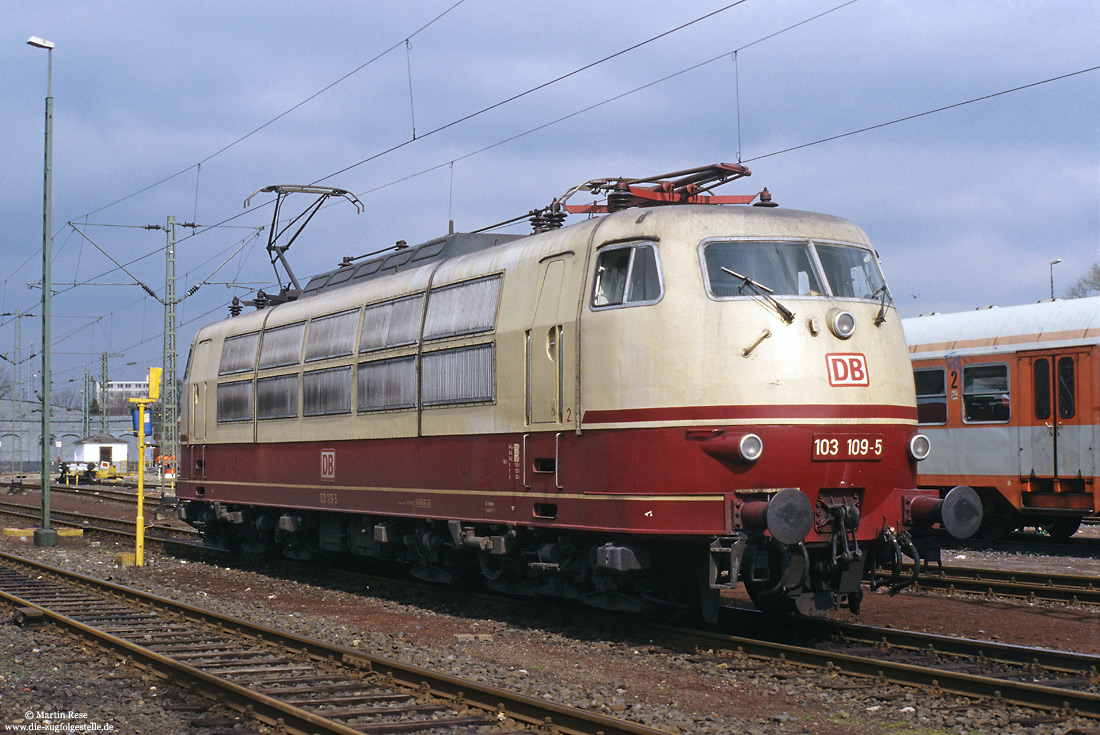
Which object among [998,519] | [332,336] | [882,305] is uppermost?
[332,336]

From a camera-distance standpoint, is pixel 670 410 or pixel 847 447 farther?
pixel 847 447

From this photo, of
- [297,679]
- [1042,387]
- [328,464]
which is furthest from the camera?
[1042,387]

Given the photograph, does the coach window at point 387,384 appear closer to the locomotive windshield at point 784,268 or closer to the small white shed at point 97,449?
the locomotive windshield at point 784,268

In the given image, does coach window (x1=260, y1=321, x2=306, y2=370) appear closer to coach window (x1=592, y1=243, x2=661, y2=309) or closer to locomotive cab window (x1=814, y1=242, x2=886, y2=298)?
coach window (x1=592, y1=243, x2=661, y2=309)

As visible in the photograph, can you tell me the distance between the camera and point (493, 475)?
1216 cm

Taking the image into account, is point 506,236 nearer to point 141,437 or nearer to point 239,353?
point 239,353

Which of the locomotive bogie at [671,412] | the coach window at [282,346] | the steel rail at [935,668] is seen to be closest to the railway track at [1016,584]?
the locomotive bogie at [671,412]

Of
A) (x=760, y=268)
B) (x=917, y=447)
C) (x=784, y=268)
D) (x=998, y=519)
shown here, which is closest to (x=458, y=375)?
(x=760, y=268)

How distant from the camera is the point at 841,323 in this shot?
10.4 metres

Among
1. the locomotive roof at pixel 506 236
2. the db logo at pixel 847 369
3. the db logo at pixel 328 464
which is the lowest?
the db logo at pixel 328 464

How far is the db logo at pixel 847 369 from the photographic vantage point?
33.9 ft

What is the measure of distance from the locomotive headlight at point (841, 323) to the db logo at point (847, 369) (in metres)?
0.18

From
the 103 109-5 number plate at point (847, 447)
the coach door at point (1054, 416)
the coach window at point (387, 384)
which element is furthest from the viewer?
the coach door at point (1054, 416)

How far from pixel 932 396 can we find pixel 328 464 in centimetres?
1045
